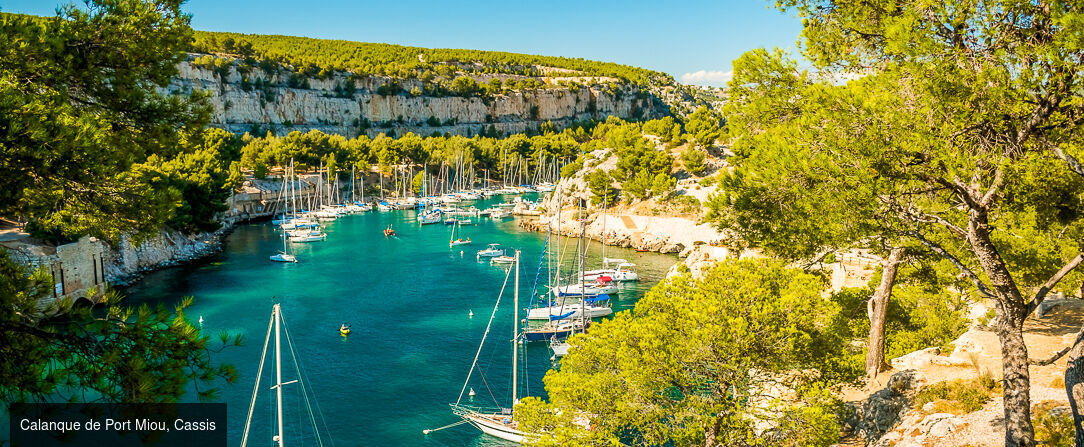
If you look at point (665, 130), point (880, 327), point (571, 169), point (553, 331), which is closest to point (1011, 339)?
point (880, 327)

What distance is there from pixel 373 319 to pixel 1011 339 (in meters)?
22.0

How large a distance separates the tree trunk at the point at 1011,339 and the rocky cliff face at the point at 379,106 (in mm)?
57245

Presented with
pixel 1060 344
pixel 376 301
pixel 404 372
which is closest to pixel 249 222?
pixel 376 301

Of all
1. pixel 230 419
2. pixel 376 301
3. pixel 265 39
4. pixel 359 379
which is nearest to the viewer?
pixel 230 419

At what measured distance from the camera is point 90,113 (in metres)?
6.13

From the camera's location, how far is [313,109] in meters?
81.6

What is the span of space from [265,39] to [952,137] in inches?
4261

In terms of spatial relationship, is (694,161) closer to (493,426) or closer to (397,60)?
(493,426)

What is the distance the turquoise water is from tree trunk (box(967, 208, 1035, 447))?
1157 cm

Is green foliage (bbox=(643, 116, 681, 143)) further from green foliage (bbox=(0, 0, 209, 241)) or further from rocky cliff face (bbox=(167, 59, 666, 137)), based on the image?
green foliage (bbox=(0, 0, 209, 241))

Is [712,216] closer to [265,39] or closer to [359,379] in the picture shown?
[359,379]

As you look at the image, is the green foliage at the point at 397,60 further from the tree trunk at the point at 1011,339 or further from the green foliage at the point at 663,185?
the tree trunk at the point at 1011,339

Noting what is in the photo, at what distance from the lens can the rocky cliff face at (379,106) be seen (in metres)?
A: 72.9

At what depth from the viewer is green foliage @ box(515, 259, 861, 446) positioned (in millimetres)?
8195
